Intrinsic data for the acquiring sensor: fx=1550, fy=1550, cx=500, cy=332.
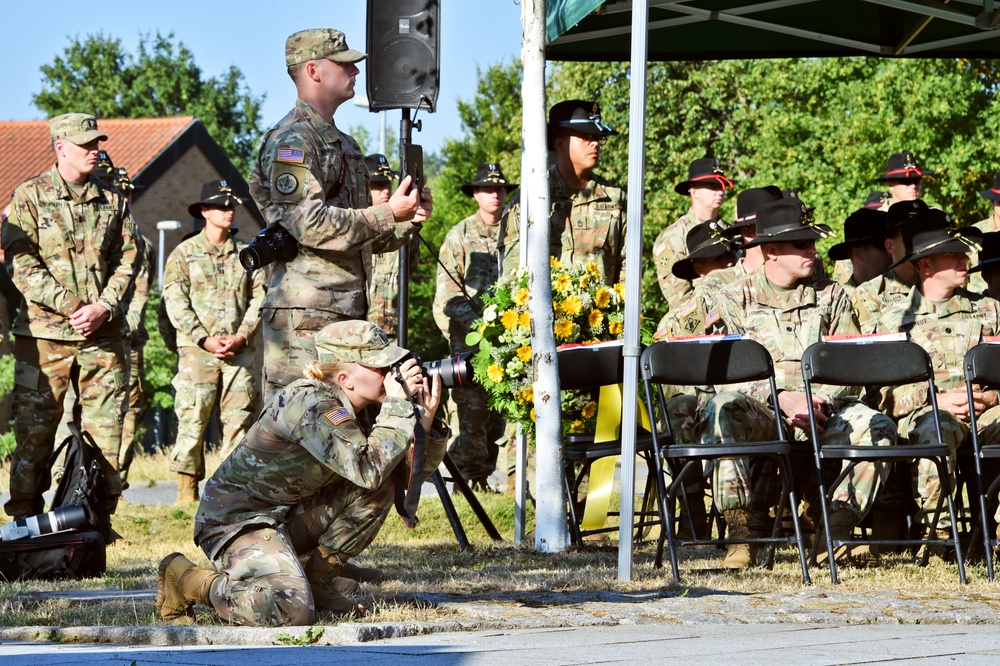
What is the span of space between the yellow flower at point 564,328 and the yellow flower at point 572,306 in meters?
0.06

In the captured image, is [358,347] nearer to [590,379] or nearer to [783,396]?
[590,379]

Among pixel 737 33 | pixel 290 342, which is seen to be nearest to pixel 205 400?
pixel 737 33

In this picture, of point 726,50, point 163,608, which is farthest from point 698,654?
point 726,50

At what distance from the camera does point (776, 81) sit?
28734 mm

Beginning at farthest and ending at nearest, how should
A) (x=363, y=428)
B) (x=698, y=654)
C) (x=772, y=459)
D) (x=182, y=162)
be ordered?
(x=182, y=162), (x=772, y=459), (x=363, y=428), (x=698, y=654)

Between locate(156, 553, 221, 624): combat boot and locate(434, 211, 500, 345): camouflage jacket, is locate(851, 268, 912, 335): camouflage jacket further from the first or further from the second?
locate(156, 553, 221, 624): combat boot

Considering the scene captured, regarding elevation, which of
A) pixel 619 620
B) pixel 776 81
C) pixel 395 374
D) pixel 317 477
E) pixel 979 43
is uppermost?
pixel 776 81

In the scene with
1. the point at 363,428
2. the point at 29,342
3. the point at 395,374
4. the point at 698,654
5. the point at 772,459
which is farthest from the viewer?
the point at 29,342

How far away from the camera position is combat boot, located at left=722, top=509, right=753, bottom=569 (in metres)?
7.94

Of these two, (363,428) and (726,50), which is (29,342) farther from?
(726,50)

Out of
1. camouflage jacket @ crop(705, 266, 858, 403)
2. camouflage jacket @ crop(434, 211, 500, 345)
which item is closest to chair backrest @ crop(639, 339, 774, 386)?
camouflage jacket @ crop(705, 266, 858, 403)

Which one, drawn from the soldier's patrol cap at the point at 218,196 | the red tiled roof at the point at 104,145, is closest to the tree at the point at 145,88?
the red tiled roof at the point at 104,145

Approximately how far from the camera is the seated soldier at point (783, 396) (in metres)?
8.03

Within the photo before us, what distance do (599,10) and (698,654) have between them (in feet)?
19.8
